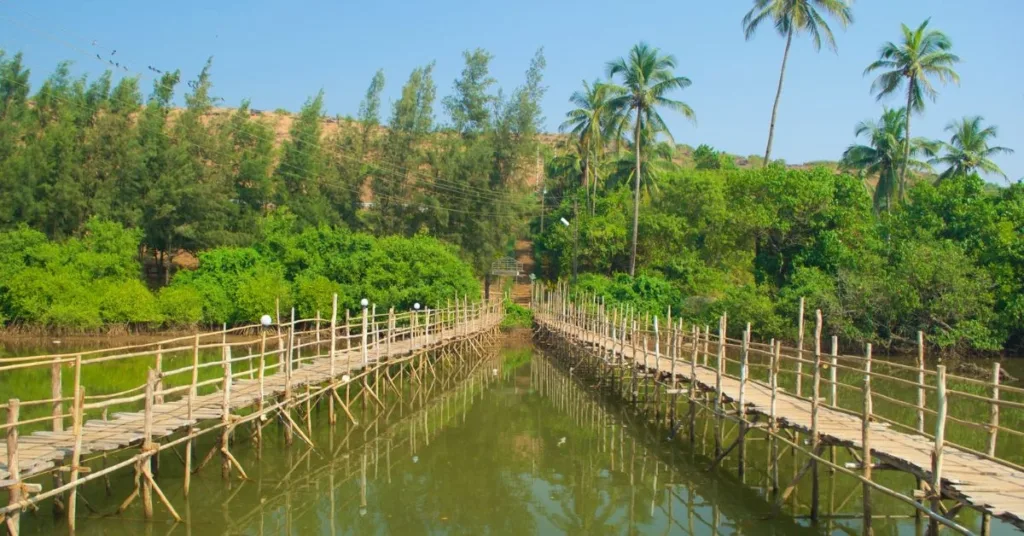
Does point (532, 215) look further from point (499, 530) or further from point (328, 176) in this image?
point (499, 530)

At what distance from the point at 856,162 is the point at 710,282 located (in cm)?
968

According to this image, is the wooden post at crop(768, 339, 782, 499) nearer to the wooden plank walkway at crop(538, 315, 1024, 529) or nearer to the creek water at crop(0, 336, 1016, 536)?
the wooden plank walkway at crop(538, 315, 1024, 529)

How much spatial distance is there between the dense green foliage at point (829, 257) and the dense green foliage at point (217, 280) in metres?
7.97

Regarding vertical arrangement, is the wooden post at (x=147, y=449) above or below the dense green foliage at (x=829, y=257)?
below

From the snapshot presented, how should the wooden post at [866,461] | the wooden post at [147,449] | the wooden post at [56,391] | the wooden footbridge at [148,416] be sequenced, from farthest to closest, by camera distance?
the wooden post at [147,449]
the wooden post at [56,391]
the wooden post at [866,461]
the wooden footbridge at [148,416]

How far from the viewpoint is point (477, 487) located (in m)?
10.9

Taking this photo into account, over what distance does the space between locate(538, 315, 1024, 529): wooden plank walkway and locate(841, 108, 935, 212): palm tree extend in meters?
27.3

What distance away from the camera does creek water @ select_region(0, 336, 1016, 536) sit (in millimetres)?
9055

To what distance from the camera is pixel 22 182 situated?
3378 cm

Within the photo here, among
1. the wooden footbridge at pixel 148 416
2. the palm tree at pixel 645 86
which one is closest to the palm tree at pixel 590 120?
the palm tree at pixel 645 86

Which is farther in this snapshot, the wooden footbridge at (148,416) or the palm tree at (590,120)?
the palm tree at (590,120)

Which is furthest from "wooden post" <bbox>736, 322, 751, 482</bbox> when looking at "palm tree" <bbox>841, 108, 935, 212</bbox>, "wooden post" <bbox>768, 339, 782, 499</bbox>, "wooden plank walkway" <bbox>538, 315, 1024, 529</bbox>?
"palm tree" <bbox>841, 108, 935, 212</bbox>

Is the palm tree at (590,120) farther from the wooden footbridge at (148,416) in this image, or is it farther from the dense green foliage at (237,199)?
the wooden footbridge at (148,416)

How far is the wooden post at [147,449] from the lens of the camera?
8312 millimetres
